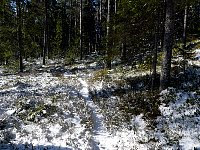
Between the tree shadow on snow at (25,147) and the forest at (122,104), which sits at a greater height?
the forest at (122,104)

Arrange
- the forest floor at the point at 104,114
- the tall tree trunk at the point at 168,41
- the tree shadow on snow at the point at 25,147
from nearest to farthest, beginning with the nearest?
the tree shadow on snow at the point at 25,147 < the forest floor at the point at 104,114 < the tall tree trunk at the point at 168,41

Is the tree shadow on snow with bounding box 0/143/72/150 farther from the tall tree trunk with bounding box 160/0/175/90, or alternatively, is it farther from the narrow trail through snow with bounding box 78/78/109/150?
the tall tree trunk with bounding box 160/0/175/90

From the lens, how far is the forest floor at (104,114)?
14.0 metres

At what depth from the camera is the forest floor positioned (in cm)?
1402

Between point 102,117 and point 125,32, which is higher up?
point 125,32

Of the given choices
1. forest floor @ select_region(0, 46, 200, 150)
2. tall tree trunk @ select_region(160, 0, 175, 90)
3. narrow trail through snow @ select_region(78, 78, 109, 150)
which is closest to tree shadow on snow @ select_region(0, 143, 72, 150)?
forest floor @ select_region(0, 46, 200, 150)

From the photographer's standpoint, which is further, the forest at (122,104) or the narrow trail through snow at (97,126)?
the forest at (122,104)

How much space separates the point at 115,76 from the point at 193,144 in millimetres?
12685

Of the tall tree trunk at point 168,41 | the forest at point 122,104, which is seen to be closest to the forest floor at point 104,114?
the forest at point 122,104

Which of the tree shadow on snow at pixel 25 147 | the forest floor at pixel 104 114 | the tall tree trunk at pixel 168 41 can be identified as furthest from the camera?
the tall tree trunk at pixel 168 41

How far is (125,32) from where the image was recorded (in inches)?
820

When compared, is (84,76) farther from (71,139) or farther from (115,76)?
(71,139)

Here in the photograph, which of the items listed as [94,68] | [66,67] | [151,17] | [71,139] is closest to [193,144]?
[71,139]

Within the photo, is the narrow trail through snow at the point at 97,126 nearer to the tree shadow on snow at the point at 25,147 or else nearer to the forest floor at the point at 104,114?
the forest floor at the point at 104,114
